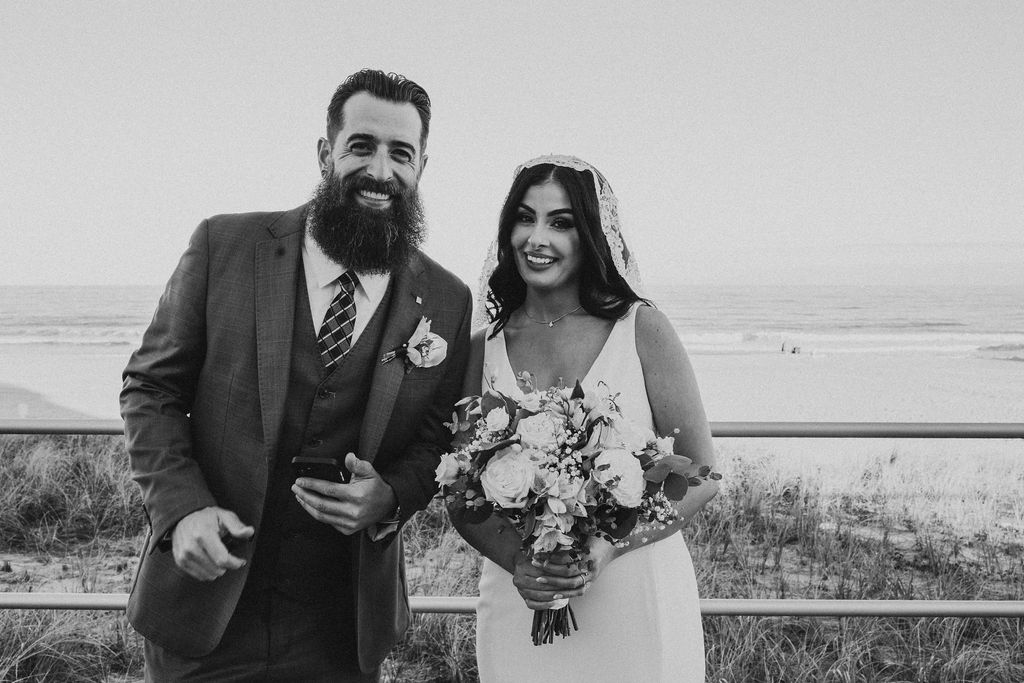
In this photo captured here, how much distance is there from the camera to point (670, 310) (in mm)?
31578

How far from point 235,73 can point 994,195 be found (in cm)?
3375

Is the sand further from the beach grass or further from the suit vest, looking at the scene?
the suit vest

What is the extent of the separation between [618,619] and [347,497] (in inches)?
40.2

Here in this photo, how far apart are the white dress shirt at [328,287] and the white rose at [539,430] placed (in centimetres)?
56

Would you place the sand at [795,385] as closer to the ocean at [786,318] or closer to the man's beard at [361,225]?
the ocean at [786,318]

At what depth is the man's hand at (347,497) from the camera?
78.1 inches

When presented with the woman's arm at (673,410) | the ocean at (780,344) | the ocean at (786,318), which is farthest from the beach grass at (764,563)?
the ocean at (786,318)

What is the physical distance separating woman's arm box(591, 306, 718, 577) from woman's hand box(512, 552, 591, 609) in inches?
10.1

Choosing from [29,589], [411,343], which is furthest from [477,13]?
[411,343]

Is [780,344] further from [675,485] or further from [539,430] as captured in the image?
[539,430]

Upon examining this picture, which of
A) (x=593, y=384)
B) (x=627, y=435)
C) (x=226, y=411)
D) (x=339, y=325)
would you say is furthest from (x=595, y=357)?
(x=226, y=411)

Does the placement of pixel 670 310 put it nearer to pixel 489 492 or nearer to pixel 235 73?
pixel 235 73

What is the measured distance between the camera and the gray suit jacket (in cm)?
209

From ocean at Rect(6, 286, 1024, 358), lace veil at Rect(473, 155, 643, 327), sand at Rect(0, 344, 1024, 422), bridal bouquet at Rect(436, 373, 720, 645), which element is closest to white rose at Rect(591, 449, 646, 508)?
bridal bouquet at Rect(436, 373, 720, 645)
